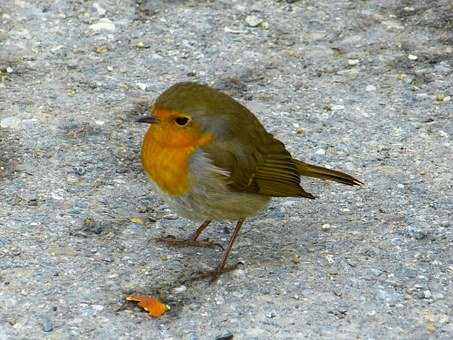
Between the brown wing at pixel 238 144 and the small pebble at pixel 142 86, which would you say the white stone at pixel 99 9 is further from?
the brown wing at pixel 238 144

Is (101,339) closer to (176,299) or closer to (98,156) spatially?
(176,299)

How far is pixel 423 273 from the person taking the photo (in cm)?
451

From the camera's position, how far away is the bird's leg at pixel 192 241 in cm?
471

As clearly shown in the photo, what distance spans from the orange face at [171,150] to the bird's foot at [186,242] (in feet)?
1.37

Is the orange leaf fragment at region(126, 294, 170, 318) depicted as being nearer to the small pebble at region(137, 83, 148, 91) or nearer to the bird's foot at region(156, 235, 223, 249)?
the bird's foot at region(156, 235, 223, 249)

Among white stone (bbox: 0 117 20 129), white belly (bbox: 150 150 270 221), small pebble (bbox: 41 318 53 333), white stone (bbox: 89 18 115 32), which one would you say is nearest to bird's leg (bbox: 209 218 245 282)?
white belly (bbox: 150 150 270 221)

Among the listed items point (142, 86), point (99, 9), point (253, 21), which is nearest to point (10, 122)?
point (142, 86)

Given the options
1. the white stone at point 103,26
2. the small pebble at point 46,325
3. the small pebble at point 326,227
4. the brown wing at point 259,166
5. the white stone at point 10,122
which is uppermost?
the brown wing at point 259,166

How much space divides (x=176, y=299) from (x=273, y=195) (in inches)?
25.4

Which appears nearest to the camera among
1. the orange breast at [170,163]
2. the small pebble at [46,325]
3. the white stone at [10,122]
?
the small pebble at [46,325]

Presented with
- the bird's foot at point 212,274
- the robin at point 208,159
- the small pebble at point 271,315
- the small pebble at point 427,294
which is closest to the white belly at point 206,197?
the robin at point 208,159

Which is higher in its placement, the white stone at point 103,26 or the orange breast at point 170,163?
the orange breast at point 170,163

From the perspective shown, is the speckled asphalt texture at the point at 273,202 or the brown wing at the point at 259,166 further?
the brown wing at the point at 259,166

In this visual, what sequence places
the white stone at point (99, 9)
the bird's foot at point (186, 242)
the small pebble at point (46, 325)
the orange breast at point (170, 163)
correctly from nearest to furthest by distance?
the small pebble at point (46, 325) → the orange breast at point (170, 163) → the bird's foot at point (186, 242) → the white stone at point (99, 9)
